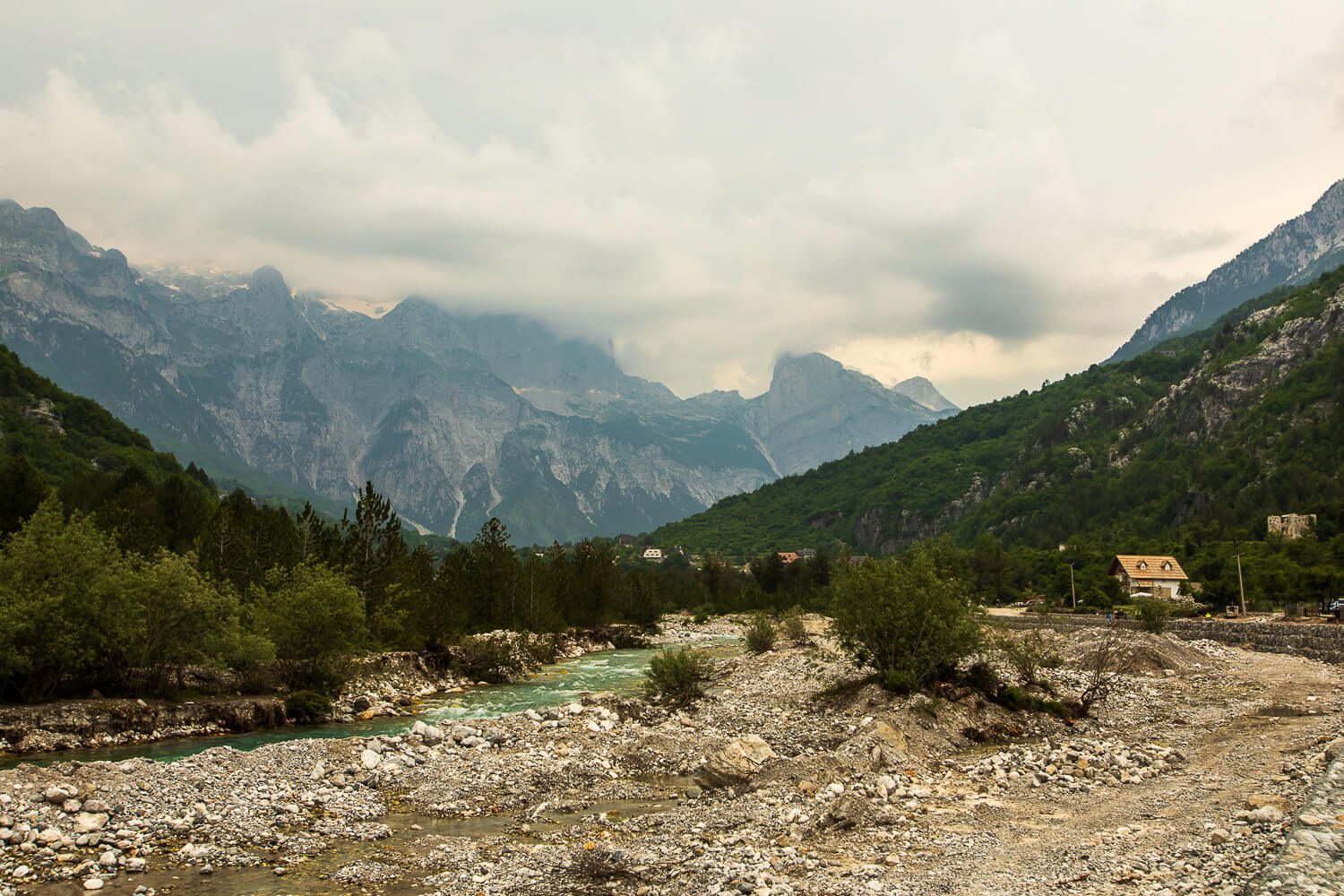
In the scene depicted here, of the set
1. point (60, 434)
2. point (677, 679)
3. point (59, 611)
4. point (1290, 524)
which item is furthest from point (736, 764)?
point (60, 434)

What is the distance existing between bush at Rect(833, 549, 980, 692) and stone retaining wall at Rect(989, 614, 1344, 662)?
54.9ft

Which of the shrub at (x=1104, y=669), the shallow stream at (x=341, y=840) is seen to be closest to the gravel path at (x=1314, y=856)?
the shallow stream at (x=341, y=840)

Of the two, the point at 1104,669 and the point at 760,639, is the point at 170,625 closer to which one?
the point at 760,639

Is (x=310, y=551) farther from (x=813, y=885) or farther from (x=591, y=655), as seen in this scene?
(x=813, y=885)

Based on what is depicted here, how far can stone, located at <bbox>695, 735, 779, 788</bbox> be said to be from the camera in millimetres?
25125

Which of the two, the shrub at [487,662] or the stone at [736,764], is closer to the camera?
the stone at [736,764]

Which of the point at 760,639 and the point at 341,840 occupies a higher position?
the point at 341,840

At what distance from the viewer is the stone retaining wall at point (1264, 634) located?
57438mm

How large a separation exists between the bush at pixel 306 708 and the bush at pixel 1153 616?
57.0 m

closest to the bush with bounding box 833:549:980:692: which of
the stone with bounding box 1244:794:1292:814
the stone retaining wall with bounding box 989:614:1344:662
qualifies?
the stone with bounding box 1244:794:1292:814

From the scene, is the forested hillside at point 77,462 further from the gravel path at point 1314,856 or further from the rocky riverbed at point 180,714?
the gravel path at point 1314,856

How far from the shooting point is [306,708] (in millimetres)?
40375

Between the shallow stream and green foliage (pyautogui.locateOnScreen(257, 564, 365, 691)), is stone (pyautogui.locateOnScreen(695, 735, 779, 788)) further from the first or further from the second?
green foliage (pyautogui.locateOnScreen(257, 564, 365, 691))

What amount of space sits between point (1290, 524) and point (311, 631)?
404ft
